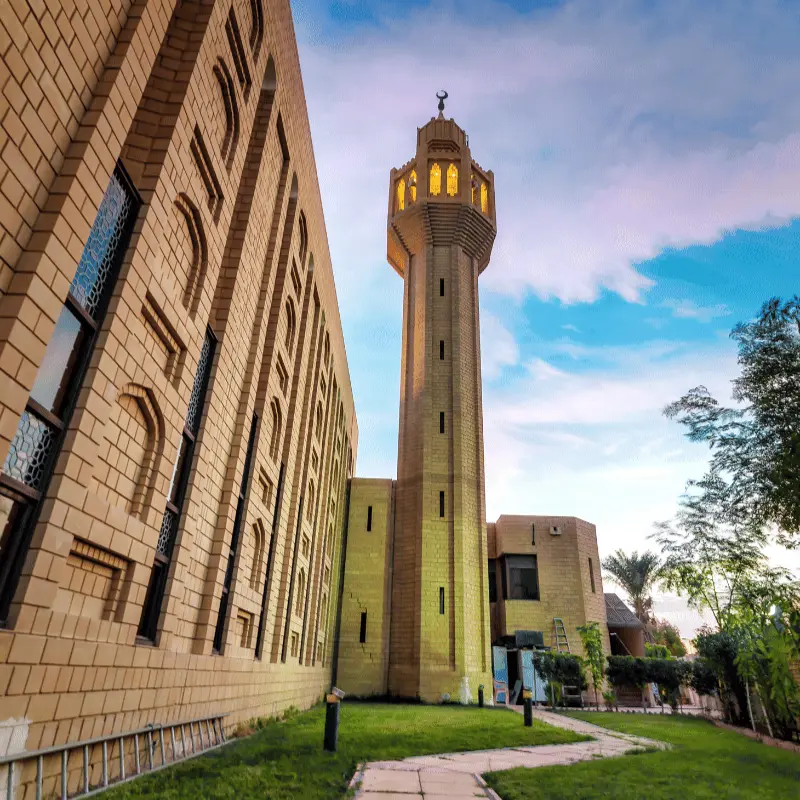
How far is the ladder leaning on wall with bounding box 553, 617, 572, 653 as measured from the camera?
22617 millimetres

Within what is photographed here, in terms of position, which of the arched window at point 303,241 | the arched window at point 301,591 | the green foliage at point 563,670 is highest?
the arched window at point 303,241

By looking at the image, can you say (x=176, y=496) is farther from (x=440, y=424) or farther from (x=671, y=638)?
(x=671, y=638)

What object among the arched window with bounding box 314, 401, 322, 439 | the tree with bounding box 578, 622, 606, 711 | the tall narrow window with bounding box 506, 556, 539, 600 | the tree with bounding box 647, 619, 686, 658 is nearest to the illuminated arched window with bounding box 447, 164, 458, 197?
the arched window with bounding box 314, 401, 322, 439

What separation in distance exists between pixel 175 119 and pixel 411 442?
18013mm

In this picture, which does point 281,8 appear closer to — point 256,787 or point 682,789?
point 256,787

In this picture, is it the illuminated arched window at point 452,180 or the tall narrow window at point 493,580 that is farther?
the illuminated arched window at point 452,180

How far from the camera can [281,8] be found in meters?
9.63

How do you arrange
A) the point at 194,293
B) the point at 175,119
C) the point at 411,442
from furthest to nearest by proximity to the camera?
the point at 411,442 < the point at 194,293 < the point at 175,119

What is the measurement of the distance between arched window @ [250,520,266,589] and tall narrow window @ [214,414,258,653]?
0.82 meters

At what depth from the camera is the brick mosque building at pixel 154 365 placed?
13.1 ft

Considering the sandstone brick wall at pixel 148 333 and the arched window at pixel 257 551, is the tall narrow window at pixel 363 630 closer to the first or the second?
the sandstone brick wall at pixel 148 333

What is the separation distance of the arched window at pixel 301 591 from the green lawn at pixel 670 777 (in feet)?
29.5

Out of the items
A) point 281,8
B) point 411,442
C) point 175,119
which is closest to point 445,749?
point 175,119

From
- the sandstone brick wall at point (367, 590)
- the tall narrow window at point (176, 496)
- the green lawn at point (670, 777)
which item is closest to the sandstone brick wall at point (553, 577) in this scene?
the sandstone brick wall at point (367, 590)
